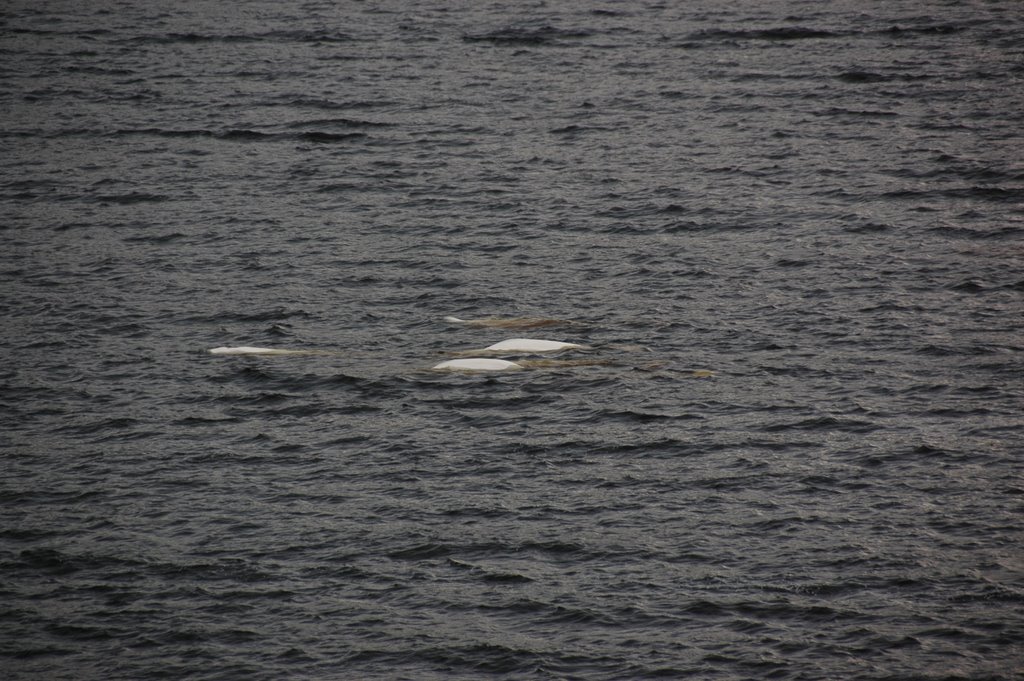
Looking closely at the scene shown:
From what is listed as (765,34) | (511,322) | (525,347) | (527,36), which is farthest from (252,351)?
(765,34)

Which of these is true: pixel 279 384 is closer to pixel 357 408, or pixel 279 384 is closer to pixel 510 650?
pixel 357 408

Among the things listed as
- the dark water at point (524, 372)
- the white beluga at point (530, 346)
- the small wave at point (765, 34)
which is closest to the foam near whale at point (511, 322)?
the dark water at point (524, 372)

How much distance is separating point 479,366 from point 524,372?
3.53 ft

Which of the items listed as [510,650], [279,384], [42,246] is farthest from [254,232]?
[510,650]

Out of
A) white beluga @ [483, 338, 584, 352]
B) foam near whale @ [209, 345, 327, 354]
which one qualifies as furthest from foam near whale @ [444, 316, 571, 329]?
foam near whale @ [209, 345, 327, 354]

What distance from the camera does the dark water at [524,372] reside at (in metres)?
21.0

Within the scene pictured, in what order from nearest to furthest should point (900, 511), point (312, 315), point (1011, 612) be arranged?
point (1011, 612), point (900, 511), point (312, 315)

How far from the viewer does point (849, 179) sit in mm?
41969

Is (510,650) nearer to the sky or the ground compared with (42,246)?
nearer to the ground

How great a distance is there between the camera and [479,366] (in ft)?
99.0

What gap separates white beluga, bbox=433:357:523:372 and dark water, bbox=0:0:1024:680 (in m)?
0.35

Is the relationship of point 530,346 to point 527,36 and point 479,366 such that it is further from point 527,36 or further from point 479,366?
point 527,36

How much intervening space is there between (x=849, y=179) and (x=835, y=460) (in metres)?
18.6

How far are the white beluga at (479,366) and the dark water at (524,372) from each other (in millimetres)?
354
